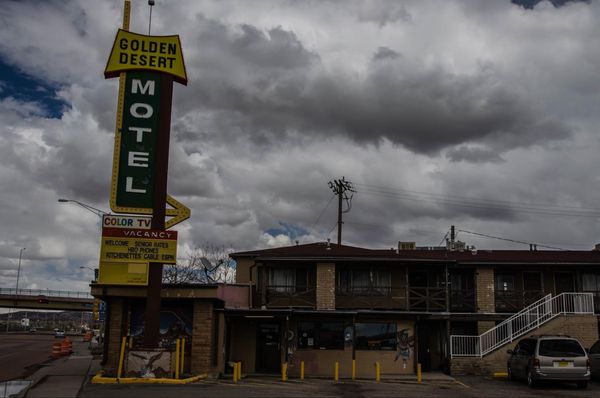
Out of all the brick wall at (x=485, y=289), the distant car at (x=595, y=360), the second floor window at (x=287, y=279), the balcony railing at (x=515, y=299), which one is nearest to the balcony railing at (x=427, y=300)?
the brick wall at (x=485, y=289)

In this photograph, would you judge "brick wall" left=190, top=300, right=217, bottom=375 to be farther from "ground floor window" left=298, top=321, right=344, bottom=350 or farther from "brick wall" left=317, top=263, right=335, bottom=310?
"brick wall" left=317, top=263, right=335, bottom=310

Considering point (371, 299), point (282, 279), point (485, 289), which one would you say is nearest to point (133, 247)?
point (282, 279)

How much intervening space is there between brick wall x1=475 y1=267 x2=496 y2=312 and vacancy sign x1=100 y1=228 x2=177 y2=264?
15.2m

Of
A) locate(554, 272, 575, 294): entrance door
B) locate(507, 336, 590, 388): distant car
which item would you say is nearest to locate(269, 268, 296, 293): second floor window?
locate(507, 336, 590, 388): distant car

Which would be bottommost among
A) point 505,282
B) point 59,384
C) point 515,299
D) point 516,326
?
point 59,384

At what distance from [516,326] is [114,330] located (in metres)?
16.8

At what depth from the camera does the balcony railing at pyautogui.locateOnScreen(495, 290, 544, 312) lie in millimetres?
29953

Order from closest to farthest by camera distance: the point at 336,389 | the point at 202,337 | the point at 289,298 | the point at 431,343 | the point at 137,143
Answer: the point at 336,389 → the point at 137,143 → the point at 202,337 → the point at 289,298 → the point at 431,343

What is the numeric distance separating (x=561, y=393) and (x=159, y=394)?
39.8 feet

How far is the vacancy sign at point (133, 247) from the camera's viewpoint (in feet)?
69.8

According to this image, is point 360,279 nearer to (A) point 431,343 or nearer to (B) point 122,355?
(A) point 431,343

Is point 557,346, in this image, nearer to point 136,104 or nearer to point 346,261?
point 346,261

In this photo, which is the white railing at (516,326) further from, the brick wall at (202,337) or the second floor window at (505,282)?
the brick wall at (202,337)

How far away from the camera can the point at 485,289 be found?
96.3 feet
